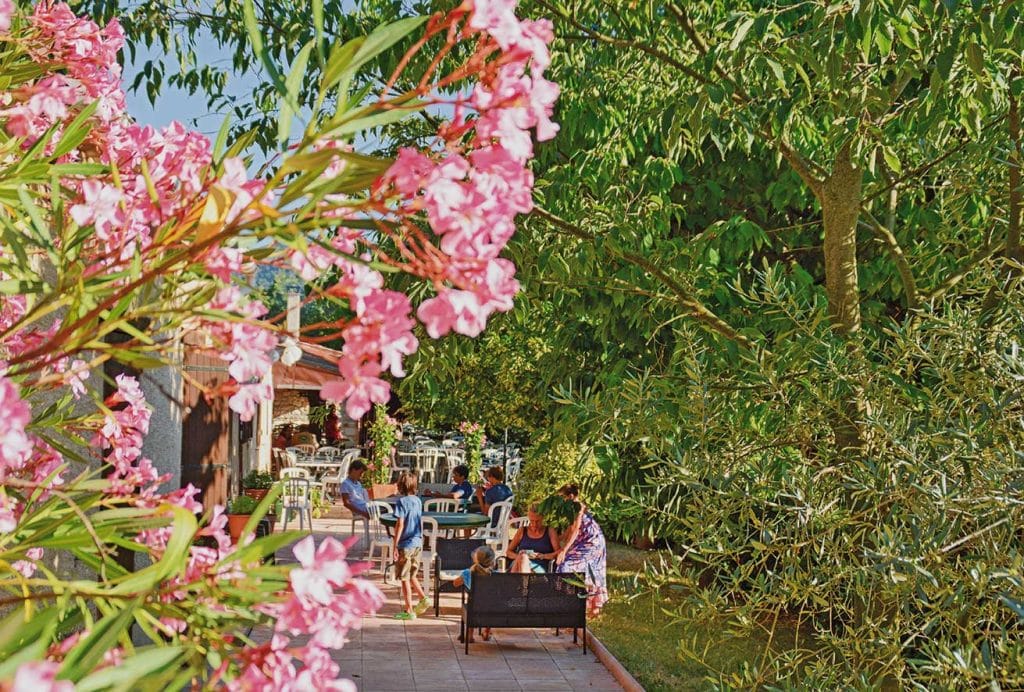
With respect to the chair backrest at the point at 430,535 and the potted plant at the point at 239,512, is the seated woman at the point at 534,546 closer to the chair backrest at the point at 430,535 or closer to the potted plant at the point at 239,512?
the chair backrest at the point at 430,535

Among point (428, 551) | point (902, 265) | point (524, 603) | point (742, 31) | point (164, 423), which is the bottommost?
point (524, 603)

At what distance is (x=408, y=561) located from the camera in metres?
9.79

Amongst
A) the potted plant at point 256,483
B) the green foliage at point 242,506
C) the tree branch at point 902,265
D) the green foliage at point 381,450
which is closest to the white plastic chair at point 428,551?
the green foliage at point 242,506

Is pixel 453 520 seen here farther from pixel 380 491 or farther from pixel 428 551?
pixel 380 491

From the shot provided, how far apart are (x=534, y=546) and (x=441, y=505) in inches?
139

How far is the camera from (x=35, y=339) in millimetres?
1924

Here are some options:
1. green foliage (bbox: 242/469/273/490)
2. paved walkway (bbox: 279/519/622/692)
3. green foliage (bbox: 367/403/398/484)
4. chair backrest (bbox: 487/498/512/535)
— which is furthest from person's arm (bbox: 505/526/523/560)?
green foliage (bbox: 367/403/398/484)

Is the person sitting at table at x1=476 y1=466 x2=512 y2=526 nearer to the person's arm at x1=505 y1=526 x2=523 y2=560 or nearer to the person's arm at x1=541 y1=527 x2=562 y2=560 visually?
the person's arm at x1=505 y1=526 x2=523 y2=560

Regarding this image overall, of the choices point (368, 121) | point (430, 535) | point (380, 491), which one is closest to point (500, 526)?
point (430, 535)

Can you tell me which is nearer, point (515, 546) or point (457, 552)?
point (515, 546)

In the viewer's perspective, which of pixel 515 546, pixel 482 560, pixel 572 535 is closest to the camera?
pixel 482 560

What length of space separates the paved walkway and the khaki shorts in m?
0.44

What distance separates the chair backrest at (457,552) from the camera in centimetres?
1030

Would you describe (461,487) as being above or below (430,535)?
above
